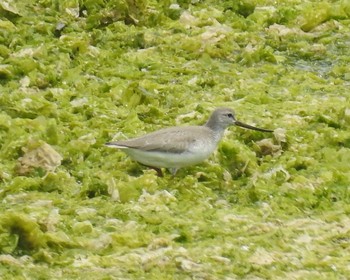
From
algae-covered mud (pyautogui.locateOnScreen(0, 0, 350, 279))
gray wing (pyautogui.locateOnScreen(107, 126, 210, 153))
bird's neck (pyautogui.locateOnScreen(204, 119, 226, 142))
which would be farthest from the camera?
bird's neck (pyautogui.locateOnScreen(204, 119, 226, 142))

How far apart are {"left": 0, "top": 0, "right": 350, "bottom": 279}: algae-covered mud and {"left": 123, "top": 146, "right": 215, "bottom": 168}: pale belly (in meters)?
0.12

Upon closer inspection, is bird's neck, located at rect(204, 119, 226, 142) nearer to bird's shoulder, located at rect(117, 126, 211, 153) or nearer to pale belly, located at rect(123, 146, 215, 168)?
bird's shoulder, located at rect(117, 126, 211, 153)

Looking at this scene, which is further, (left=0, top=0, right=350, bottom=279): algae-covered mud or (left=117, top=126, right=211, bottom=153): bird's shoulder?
(left=117, top=126, right=211, bottom=153): bird's shoulder

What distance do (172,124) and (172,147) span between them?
1330 millimetres

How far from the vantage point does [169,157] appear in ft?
31.2

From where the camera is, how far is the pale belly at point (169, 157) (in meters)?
9.45

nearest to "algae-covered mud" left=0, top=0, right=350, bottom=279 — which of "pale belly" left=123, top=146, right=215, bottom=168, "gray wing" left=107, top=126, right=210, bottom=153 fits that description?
"pale belly" left=123, top=146, right=215, bottom=168

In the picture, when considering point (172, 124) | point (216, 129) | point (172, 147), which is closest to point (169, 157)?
point (172, 147)

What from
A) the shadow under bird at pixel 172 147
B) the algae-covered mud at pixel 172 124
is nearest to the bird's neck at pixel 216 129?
the shadow under bird at pixel 172 147

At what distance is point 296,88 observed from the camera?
12.0m

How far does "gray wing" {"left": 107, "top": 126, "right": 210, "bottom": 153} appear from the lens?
30.9ft

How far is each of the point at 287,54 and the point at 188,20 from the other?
137 centimetres

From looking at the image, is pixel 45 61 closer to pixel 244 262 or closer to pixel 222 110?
pixel 222 110

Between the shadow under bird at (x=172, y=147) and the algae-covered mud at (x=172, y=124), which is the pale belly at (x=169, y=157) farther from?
the algae-covered mud at (x=172, y=124)
